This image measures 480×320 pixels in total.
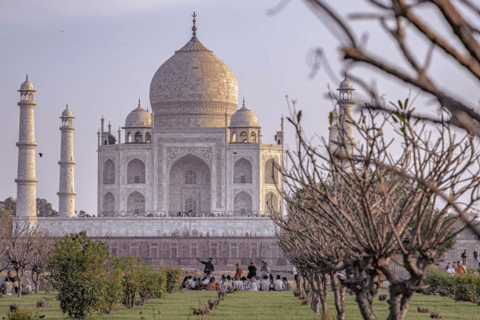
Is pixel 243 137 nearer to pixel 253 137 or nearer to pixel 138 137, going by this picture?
pixel 253 137

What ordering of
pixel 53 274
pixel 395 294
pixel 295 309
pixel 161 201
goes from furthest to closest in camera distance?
pixel 161 201
pixel 295 309
pixel 53 274
pixel 395 294

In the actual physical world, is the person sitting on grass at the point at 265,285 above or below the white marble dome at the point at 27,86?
below

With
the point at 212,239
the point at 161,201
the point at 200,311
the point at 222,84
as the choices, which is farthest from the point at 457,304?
the point at 222,84

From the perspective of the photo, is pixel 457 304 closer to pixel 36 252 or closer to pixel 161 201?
pixel 36 252

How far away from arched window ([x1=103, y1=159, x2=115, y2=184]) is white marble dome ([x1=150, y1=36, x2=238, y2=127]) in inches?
138

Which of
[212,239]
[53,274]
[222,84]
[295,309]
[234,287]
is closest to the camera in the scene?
[53,274]

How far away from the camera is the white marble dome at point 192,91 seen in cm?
5362

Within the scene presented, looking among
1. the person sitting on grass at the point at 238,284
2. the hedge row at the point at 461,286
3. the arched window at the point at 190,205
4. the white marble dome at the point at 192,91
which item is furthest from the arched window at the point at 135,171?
the hedge row at the point at 461,286

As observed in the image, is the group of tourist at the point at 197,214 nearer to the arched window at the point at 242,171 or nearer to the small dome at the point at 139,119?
the arched window at the point at 242,171

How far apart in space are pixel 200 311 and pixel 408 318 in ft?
10.0

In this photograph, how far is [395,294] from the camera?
708 centimetres

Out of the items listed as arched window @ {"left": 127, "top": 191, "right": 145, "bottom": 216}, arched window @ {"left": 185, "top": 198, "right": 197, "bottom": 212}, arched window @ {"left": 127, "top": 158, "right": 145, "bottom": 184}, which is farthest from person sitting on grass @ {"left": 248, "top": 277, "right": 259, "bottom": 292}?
arched window @ {"left": 127, "top": 158, "right": 145, "bottom": 184}

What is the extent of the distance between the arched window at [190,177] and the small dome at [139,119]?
3452 mm

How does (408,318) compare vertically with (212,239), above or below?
below
